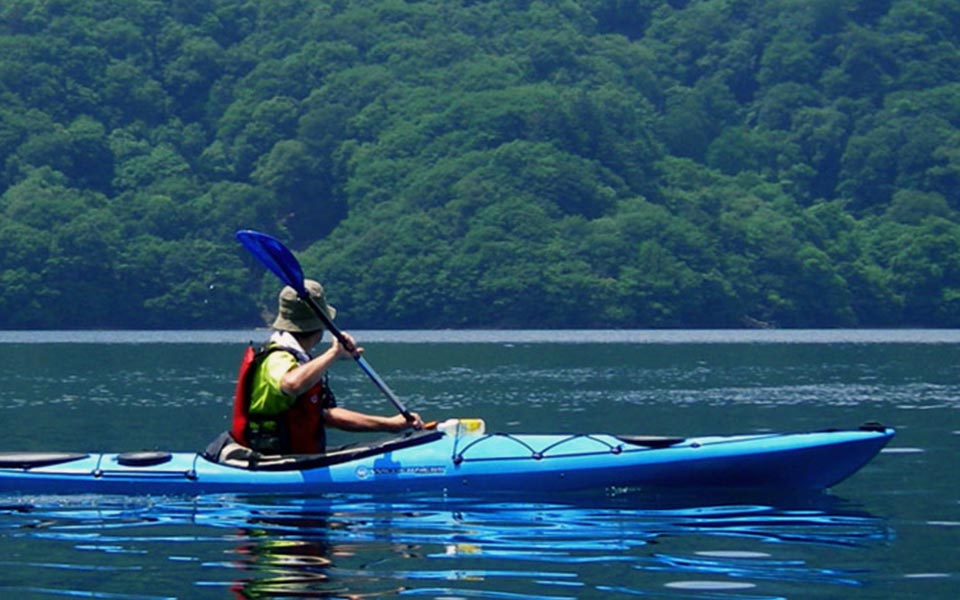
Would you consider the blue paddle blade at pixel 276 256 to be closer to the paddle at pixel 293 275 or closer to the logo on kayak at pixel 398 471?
the paddle at pixel 293 275

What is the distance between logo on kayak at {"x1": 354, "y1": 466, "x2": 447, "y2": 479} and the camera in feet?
52.6

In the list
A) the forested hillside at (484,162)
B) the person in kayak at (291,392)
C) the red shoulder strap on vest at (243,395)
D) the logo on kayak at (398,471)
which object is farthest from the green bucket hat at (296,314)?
the forested hillside at (484,162)

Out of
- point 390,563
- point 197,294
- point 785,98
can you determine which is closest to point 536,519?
point 390,563

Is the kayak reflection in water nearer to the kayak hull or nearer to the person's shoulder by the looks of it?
the person's shoulder

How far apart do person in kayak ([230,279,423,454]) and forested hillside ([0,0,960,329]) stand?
8532cm

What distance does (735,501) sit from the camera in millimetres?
15922

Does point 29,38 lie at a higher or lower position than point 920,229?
higher

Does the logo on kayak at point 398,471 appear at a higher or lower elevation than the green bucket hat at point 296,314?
lower

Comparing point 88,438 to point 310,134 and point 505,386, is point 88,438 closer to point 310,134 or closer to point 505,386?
point 505,386

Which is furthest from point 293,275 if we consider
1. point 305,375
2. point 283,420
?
point 305,375

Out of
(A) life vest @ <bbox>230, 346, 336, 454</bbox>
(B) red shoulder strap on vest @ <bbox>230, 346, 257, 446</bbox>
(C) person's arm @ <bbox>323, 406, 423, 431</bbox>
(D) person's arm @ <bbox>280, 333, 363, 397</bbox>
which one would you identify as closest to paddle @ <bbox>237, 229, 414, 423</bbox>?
(C) person's arm @ <bbox>323, 406, 423, 431</bbox>

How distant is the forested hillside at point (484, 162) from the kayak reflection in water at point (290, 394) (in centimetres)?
8530

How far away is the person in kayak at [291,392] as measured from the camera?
15.2m

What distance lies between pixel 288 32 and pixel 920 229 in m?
45.1
